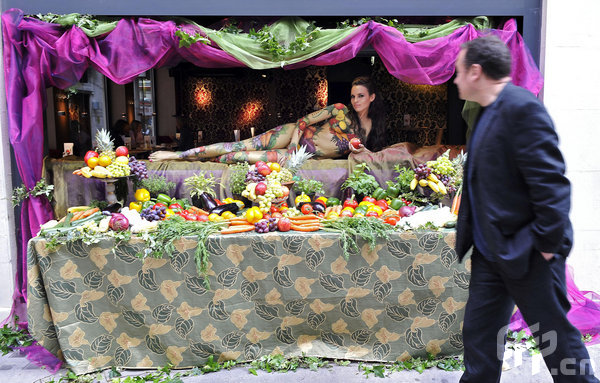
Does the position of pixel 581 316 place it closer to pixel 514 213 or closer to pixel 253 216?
pixel 514 213

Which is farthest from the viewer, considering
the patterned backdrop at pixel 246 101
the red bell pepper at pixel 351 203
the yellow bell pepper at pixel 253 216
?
the patterned backdrop at pixel 246 101

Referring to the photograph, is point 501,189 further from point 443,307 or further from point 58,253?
point 58,253

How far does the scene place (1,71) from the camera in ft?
13.4

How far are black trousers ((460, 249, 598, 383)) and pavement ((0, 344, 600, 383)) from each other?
1054mm

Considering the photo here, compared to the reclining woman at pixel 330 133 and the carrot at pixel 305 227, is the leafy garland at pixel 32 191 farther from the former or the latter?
the carrot at pixel 305 227

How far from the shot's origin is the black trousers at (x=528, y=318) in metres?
2.25

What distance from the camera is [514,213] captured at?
224cm

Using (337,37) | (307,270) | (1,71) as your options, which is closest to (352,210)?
(307,270)

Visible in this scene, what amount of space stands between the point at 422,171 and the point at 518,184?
2052 mm

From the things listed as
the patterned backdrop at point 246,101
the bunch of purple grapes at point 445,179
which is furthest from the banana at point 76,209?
the patterned backdrop at point 246,101

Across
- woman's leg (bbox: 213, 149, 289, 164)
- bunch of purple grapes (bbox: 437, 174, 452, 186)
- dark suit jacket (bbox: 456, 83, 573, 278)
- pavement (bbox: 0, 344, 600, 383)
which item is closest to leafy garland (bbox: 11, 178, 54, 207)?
pavement (bbox: 0, 344, 600, 383)

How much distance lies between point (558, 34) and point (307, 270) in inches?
108

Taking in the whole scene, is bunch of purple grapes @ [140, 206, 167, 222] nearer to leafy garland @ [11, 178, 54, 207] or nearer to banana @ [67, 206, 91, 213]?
banana @ [67, 206, 91, 213]

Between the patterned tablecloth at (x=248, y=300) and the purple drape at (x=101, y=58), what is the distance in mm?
629
